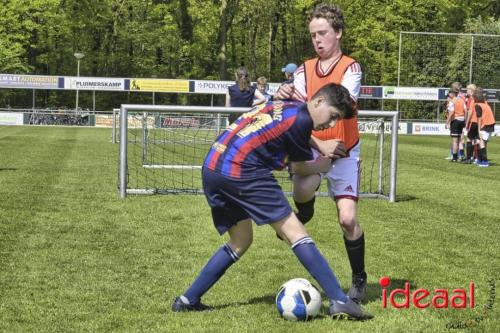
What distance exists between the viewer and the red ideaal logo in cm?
511

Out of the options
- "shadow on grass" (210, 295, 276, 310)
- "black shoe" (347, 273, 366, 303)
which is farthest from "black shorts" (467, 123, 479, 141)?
"shadow on grass" (210, 295, 276, 310)

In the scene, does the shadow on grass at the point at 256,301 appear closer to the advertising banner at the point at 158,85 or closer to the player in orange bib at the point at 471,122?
the player in orange bib at the point at 471,122

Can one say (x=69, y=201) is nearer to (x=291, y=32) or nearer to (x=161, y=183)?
(x=161, y=183)

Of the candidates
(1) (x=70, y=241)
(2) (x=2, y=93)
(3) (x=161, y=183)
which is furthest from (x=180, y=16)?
(1) (x=70, y=241)

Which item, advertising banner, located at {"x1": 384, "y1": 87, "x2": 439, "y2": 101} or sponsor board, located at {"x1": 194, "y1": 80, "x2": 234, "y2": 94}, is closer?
advertising banner, located at {"x1": 384, "y1": 87, "x2": 439, "y2": 101}

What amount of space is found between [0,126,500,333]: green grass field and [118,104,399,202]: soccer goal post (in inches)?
23.0

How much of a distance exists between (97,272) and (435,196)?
7.42 metres

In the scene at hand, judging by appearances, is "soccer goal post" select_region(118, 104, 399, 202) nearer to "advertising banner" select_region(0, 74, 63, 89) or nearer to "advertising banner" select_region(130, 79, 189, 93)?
"advertising banner" select_region(130, 79, 189, 93)

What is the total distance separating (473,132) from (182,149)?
26.5 feet

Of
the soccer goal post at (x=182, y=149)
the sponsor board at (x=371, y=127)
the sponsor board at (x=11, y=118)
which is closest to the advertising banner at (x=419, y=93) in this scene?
the soccer goal post at (x=182, y=149)

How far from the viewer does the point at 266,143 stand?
14.6 feet

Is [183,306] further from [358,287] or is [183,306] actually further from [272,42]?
[272,42]

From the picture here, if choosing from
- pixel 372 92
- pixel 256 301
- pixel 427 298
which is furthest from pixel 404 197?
pixel 372 92

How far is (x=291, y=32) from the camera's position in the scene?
5859cm
